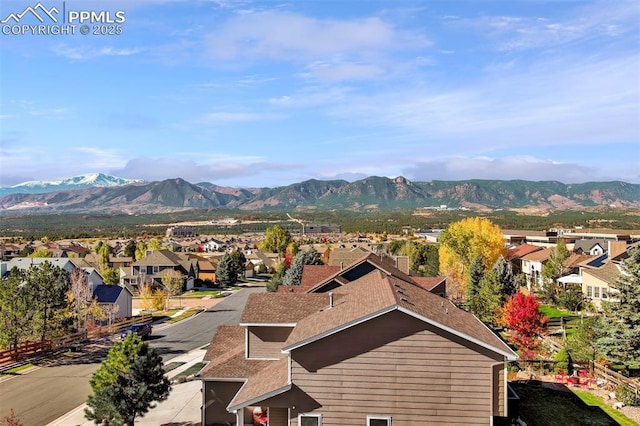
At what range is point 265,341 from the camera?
2292cm

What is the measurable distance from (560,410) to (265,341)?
14.3m

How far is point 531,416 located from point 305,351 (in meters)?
12.4

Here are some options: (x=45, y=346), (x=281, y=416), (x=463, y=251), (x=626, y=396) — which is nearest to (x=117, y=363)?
(x=281, y=416)

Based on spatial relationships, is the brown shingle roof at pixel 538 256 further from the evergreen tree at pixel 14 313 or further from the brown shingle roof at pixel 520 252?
the evergreen tree at pixel 14 313

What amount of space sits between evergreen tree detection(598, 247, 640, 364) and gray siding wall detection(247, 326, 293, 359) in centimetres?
1894

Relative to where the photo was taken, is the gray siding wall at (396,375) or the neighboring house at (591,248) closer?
the gray siding wall at (396,375)

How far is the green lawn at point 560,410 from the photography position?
23.7 m

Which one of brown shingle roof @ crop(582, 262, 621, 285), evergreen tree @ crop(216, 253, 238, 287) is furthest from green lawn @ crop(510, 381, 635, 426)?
evergreen tree @ crop(216, 253, 238, 287)

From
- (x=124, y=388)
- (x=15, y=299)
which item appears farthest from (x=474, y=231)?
(x=124, y=388)

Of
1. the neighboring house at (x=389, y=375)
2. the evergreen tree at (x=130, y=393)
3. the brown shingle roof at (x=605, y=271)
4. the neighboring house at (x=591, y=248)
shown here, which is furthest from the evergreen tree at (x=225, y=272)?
the neighboring house at (x=389, y=375)

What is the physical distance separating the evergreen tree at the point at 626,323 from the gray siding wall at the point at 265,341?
1894 cm

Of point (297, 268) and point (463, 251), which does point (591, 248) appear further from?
point (297, 268)

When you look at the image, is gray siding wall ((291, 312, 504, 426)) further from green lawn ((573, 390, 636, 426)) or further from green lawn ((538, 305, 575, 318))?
green lawn ((538, 305, 575, 318))

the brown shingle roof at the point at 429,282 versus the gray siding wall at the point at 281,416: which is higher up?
the brown shingle roof at the point at 429,282
